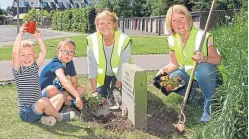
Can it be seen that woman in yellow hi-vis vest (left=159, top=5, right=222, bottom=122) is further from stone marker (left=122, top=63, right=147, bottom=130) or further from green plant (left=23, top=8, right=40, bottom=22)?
green plant (left=23, top=8, right=40, bottom=22)

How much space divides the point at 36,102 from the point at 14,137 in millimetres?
481

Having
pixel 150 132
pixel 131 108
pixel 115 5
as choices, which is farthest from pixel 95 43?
pixel 115 5

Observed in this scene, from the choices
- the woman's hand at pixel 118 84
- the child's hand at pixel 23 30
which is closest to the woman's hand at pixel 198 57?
the woman's hand at pixel 118 84

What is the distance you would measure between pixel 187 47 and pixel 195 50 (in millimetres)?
115

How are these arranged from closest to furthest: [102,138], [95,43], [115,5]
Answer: [102,138]
[95,43]
[115,5]

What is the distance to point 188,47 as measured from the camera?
4.77 meters

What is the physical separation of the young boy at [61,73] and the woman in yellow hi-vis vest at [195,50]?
124 cm

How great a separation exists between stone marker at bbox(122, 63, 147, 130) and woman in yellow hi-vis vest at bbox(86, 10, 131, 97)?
0.75 meters

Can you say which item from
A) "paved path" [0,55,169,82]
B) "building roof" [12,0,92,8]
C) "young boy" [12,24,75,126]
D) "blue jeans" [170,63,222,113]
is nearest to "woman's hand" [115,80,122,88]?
"young boy" [12,24,75,126]

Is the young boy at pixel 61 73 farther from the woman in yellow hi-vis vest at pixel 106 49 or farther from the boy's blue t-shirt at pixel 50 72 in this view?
the woman in yellow hi-vis vest at pixel 106 49

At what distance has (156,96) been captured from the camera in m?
6.02

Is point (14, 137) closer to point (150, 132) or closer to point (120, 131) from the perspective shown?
point (120, 131)

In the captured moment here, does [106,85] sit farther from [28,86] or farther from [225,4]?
[225,4]

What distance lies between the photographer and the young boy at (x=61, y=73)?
476 cm
